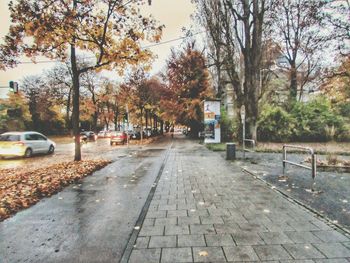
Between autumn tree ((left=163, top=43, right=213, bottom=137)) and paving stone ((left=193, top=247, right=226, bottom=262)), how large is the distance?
29833 millimetres

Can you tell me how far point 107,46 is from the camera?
13.3 metres

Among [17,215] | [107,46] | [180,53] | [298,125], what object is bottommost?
[17,215]

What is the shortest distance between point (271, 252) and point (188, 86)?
30624 millimetres

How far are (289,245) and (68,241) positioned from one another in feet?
10.4

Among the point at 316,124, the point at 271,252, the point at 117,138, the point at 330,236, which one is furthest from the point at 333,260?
the point at 117,138

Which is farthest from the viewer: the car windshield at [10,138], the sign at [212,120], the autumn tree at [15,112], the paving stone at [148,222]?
the autumn tree at [15,112]

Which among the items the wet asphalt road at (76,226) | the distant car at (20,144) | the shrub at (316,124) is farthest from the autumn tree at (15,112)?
the wet asphalt road at (76,226)

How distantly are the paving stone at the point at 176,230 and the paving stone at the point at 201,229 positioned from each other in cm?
10

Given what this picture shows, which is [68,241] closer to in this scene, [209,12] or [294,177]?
[294,177]

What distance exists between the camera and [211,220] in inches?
200

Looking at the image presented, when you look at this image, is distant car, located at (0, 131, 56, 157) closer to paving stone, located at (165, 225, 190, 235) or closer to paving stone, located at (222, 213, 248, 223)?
paving stone, located at (165, 225, 190, 235)

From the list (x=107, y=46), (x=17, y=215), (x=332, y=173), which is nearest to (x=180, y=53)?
(x=107, y=46)

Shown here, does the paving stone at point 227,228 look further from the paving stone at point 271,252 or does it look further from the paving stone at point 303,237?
the paving stone at point 303,237

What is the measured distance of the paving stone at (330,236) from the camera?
413cm
